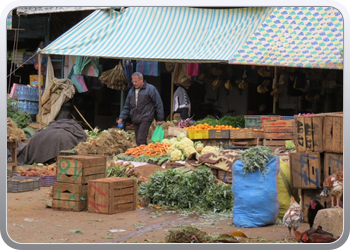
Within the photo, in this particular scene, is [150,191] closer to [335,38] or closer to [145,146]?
[145,146]

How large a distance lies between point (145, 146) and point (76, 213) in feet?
14.2

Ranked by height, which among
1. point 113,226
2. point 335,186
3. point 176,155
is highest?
point 176,155

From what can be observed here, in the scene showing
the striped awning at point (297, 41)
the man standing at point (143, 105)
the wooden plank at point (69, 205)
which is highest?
the striped awning at point (297, 41)

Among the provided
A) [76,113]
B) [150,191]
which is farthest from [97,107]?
[150,191]

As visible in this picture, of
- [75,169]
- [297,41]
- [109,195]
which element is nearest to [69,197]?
[75,169]

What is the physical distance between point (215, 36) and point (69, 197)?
7.99 metres

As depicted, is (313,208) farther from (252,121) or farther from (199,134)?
(252,121)

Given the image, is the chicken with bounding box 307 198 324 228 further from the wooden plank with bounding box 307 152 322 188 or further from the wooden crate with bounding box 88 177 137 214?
the wooden crate with bounding box 88 177 137 214

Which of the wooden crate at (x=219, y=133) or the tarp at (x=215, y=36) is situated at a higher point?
the tarp at (x=215, y=36)

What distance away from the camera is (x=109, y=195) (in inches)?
329

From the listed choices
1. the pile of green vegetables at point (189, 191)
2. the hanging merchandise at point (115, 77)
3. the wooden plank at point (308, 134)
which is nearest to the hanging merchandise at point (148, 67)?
the hanging merchandise at point (115, 77)

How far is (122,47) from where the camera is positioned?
15133mm

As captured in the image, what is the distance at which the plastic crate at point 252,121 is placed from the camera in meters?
13.9

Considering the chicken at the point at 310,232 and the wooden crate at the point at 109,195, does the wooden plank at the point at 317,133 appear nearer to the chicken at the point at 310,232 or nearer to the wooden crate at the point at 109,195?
the chicken at the point at 310,232
